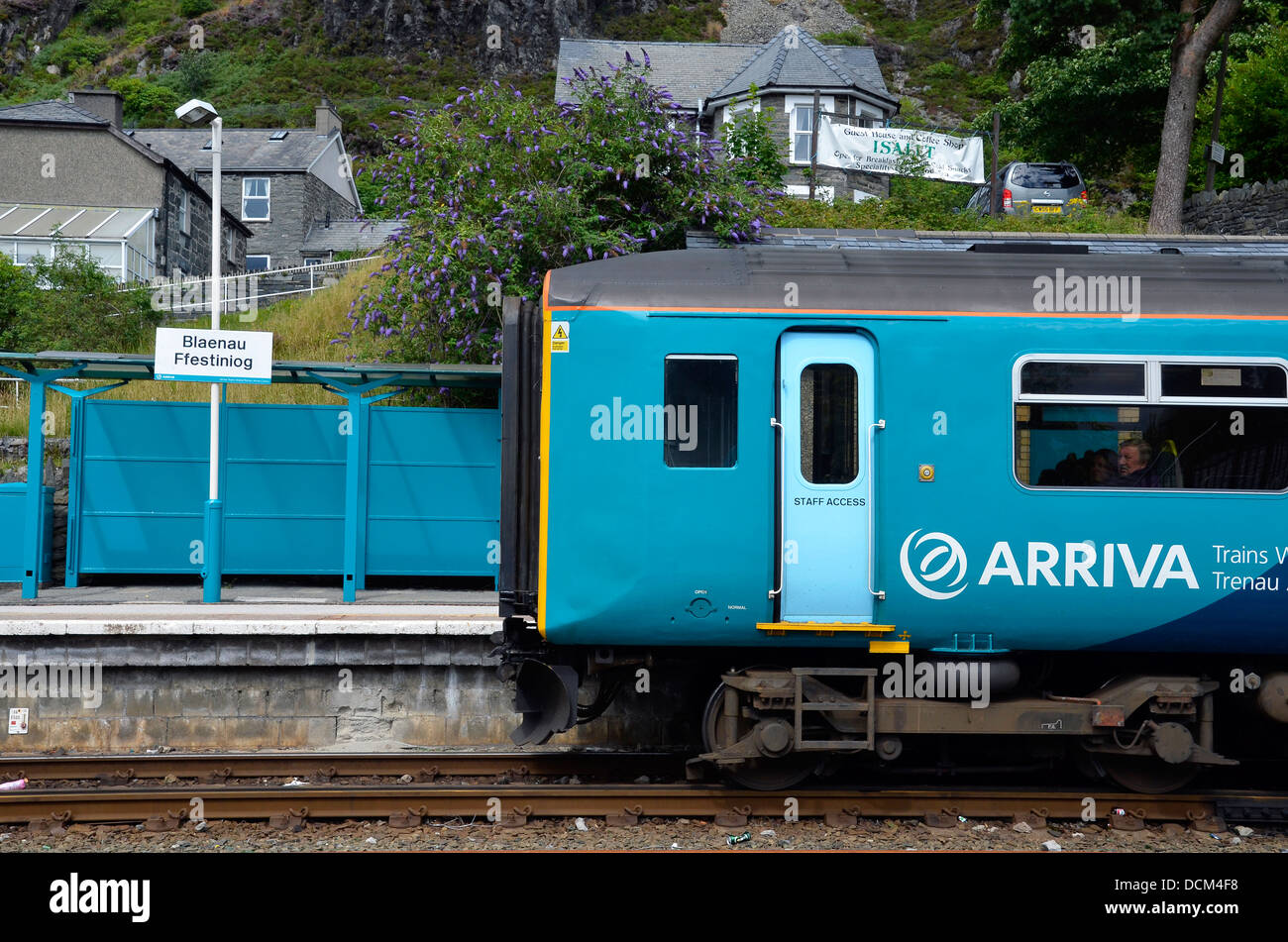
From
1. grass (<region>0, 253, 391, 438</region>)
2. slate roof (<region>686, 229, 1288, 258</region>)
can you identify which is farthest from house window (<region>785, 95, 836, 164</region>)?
slate roof (<region>686, 229, 1288, 258</region>)

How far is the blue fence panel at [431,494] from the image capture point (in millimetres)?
12109

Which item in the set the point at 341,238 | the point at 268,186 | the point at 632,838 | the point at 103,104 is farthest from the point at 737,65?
the point at 632,838

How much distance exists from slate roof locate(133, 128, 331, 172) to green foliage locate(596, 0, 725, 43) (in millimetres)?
35931

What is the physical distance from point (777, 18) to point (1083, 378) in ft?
264

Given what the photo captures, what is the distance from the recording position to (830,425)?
6.72m

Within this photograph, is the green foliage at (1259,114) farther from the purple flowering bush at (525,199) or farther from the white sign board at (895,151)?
the purple flowering bush at (525,199)

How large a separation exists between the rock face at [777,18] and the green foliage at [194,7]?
134 feet

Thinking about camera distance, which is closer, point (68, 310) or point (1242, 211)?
point (68, 310)

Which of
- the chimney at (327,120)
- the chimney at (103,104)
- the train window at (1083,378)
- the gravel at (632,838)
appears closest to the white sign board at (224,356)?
the gravel at (632,838)

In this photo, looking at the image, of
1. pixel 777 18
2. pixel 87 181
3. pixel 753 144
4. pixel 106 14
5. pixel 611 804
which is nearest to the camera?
pixel 611 804

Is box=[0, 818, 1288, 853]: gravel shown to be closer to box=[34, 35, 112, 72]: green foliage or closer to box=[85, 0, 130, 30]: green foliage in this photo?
box=[34, 35, 112, 72]: green foliage

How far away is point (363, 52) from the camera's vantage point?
73.2 meters

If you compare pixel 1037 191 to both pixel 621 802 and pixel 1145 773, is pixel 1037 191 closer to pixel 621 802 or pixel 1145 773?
pixel 1145 773

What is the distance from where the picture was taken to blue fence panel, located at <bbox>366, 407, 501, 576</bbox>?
39.7 ft
